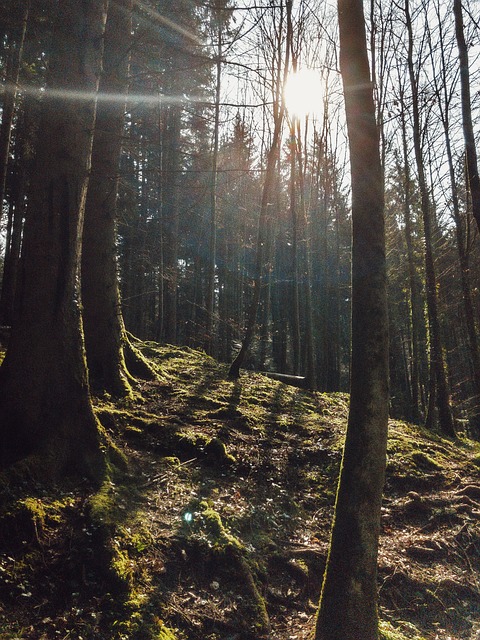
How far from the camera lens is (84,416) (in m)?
4.79

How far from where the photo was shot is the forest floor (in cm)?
337

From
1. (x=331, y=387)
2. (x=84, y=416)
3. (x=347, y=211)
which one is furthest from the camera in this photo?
(x=347, y=211)

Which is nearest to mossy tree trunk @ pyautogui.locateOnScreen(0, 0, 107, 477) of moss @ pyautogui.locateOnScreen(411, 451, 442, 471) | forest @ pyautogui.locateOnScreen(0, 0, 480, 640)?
forest @ pyautogui.locateOnScreen(0, 0, 480, 640)

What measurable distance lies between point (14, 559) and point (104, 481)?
1290 millimetres

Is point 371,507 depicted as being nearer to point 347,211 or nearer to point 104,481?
point 104,481

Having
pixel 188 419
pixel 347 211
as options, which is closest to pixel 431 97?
pixel 188 419

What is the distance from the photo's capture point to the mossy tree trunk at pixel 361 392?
323cm

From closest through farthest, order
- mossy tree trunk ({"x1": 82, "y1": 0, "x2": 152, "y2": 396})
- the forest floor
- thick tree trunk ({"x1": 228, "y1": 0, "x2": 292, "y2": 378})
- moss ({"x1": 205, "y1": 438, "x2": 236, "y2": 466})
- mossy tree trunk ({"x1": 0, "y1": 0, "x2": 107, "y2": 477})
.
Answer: the forest floor, mossy tree trunk ({"x1": 0, "y1": 0, "x2": 107, "y2": 477}), moss ({"x1": 205, "y1": 438, "x2": 236, "y2": 466}), mossy tree trunk ({"x1": 82, "y1": 0, "x2": 152, "y2": 396}), thick tree trunk ({"x1": 228, "y1": 0, "x2": 292, "y2": 378})

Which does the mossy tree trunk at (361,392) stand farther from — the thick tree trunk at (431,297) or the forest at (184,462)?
the thick tree trunk at (431,297)

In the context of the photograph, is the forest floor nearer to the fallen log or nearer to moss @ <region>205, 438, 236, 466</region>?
moss @ <region>205, 438, 236, 466</region>

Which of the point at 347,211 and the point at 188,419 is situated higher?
the point at 347,211

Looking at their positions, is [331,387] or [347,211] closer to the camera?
[331,387]

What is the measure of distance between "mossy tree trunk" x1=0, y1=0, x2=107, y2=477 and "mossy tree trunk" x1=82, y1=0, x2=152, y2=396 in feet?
5.75

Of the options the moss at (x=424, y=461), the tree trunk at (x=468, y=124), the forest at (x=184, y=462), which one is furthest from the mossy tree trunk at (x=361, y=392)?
the tree trunk at (x=468, y=124)
